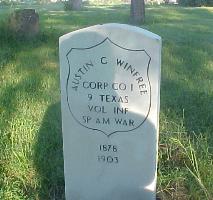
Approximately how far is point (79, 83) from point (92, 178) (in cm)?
74

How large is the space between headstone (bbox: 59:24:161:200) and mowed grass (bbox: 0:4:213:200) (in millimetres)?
303

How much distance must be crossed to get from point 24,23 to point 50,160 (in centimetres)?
580

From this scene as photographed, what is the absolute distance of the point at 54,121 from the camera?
4883 mm

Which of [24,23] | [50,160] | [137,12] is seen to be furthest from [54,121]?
[137,12]

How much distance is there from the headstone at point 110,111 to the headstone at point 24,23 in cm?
613

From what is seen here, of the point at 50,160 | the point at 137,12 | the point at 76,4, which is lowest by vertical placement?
the point at 50,160

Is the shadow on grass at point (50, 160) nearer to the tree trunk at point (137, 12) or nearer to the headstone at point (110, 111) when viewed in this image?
the headstone at point (110, 111)

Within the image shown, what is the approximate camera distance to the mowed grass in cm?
373

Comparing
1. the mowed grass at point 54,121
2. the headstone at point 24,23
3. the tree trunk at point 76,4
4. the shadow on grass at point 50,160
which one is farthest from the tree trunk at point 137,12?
the shadow on grass at point 50,160

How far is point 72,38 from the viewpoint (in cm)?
339

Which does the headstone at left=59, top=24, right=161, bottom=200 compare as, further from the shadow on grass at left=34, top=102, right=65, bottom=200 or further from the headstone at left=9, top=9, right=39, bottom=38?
the headstone at left=9, top=9, right=39, bottom=38

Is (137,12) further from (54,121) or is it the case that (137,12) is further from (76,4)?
(54,121)

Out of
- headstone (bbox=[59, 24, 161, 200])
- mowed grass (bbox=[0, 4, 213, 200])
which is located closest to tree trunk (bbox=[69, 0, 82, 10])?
mowed grass (bbox=[0, 4, 213, 200])

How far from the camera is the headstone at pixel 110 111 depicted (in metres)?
3.26
